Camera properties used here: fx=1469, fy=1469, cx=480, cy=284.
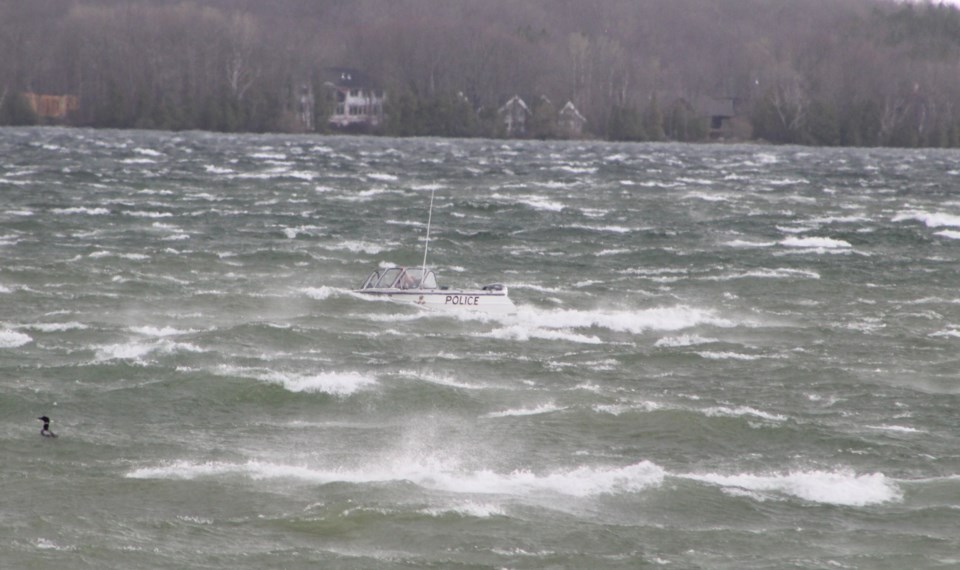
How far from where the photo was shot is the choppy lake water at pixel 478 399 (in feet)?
49.0

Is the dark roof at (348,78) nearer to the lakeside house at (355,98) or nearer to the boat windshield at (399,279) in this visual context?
the lakeside house at (355,98)

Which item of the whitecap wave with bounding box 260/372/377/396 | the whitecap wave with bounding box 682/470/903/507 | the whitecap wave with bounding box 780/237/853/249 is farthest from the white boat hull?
the whitecap wave with bounding box 780/237/853/249

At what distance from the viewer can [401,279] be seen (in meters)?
28.9

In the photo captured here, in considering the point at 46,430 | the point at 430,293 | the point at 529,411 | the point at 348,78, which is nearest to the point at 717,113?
the point at 348,78

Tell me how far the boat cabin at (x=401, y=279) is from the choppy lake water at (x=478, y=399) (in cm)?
56

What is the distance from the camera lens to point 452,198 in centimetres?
5875

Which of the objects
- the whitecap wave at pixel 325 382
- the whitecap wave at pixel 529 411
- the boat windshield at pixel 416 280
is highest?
the boat windshield at pixel 416 280

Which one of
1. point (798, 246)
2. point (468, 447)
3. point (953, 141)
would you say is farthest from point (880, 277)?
point (953, 141)

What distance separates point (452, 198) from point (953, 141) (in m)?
108

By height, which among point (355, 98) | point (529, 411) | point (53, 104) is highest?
point (355, 98)

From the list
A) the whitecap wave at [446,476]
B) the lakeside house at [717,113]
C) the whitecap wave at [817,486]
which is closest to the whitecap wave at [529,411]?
the whitecap wave at [446,476]

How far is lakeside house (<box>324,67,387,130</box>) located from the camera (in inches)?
7091

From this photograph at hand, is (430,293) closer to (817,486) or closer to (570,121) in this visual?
(817,486)

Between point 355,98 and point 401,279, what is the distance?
530ft
